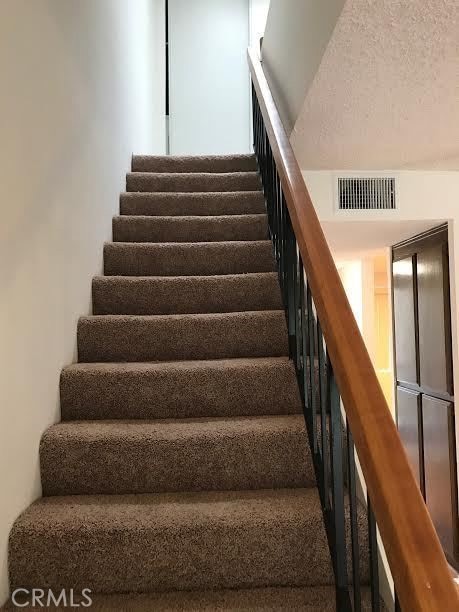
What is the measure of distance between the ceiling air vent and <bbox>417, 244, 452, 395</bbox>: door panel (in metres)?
0.47

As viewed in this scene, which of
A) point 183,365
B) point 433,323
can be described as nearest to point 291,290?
point 183,365

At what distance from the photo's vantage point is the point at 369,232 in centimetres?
368

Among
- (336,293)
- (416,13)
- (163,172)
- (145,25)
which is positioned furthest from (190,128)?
(336,293)

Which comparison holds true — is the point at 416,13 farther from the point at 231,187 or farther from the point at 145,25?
the point at 145,25

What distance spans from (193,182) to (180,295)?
47.8 inches

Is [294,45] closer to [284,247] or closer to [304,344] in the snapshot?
[284,247]

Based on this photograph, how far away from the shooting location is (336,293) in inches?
50.3

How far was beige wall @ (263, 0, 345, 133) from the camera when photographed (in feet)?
6.23

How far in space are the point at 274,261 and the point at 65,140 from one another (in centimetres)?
114

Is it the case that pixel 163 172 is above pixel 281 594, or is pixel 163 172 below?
above

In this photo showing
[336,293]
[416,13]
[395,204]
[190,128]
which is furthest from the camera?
[190,128]

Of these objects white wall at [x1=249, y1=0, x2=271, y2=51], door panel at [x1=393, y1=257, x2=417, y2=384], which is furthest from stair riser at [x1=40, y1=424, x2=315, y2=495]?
white wall at [x1=249, y1=0, x2=271, y2=51]

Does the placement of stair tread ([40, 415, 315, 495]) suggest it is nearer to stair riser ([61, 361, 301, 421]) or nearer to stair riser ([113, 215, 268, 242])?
stair riser ([61, 361, 301, 421])

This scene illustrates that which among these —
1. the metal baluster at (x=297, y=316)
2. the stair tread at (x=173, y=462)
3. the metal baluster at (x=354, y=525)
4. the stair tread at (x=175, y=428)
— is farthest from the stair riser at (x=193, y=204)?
the metal baluster at (x=354, y=525)
